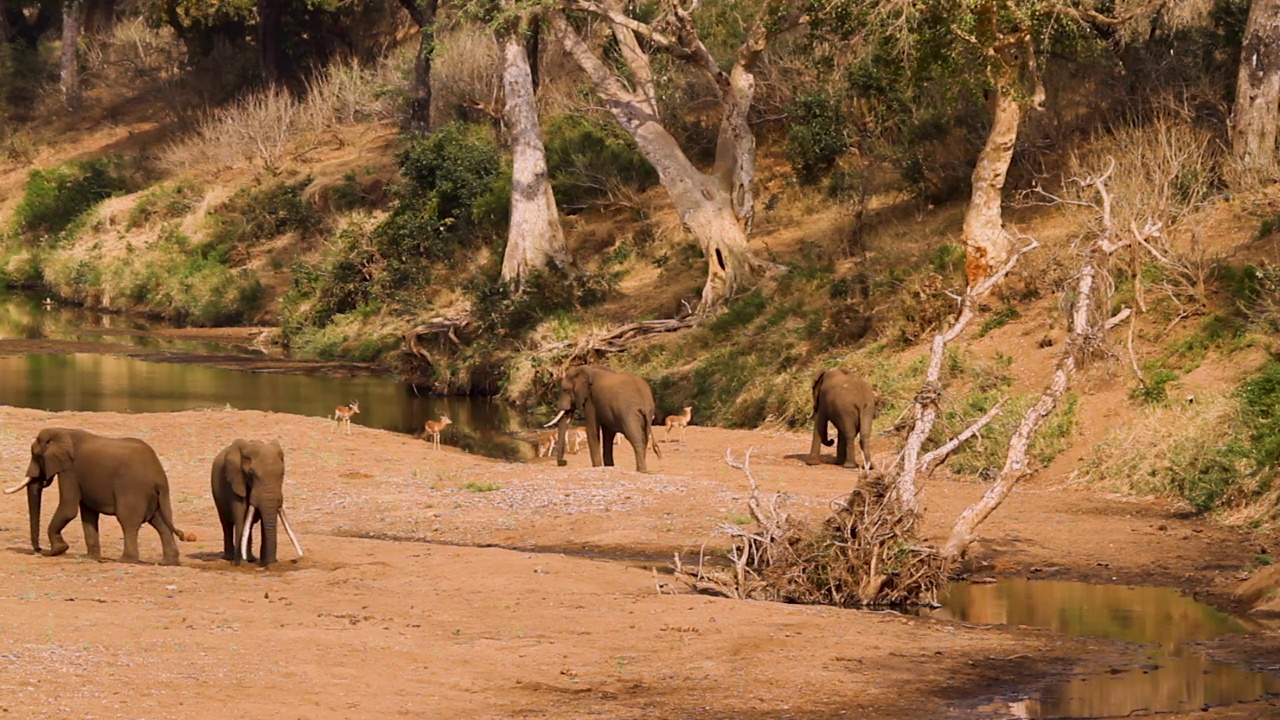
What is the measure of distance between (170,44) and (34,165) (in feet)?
26.2

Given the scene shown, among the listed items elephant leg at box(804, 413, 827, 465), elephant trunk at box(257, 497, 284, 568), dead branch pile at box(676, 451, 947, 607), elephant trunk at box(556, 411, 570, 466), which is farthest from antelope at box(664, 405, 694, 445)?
elephant trunk at box(257, 497, 284, 568)

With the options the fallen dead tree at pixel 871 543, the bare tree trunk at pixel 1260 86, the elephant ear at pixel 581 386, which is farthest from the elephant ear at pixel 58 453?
the bare tree trunk at pixel 1260 86

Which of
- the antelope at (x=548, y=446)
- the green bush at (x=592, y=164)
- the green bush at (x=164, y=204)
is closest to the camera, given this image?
the antelope at (x=548, y=446)

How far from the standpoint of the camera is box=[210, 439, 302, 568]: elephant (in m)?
16.2

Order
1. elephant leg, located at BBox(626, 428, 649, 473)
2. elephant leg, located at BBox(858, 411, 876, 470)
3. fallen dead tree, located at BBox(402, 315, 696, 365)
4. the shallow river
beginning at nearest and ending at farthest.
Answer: elephant leg, located at BBox(626, 428, 649, 473)
elephant leg, located at BBox(858, 411, 876, 470)
the shallow river
fallen dead tree, located at BBox(402, 315, 696, 365)

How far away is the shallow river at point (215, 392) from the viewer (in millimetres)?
31938

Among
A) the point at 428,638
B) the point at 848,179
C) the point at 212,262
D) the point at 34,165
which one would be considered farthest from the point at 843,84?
the point at 34,165

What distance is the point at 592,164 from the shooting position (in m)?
44.4

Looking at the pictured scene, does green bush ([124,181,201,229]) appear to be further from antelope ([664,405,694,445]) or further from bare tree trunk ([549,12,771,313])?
antelope ([664,405,694,445])

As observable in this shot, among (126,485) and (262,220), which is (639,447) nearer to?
(126,485)

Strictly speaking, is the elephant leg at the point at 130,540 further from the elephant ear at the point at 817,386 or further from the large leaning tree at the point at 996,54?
the large leaning tree at the point at 996,54

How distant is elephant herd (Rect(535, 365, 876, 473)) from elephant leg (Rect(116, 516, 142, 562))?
8.06m

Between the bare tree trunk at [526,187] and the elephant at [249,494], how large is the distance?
2311cm

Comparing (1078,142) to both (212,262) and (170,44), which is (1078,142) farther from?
(170,44)
